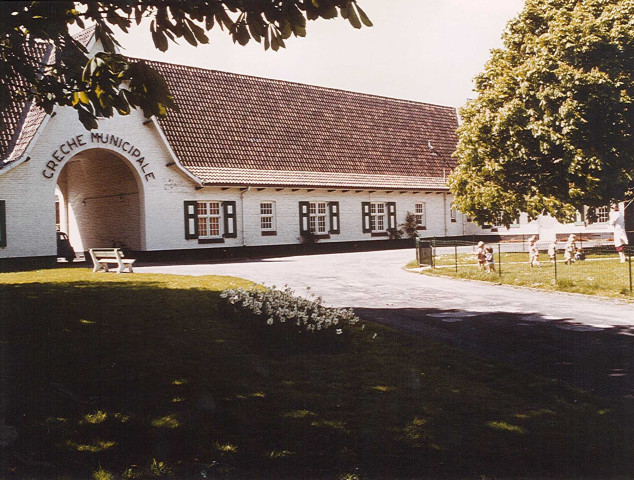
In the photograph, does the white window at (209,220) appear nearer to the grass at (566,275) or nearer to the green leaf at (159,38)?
the grass at (566,275)

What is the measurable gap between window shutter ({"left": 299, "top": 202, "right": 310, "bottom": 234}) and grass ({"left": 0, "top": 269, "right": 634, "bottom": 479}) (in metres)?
25.5

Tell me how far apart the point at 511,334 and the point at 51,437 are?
769 cm

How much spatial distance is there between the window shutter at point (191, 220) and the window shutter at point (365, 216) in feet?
35.9

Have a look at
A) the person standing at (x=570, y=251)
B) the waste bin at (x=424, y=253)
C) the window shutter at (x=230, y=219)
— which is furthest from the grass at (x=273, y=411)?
the window shutter at (x=230, y=219)

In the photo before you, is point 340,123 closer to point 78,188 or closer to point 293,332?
point 78,188

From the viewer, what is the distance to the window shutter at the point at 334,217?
120ft

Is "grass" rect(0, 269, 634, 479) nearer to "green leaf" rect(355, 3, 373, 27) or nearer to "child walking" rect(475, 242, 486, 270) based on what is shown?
"green leaf" rect(355, 3, 373, 27)

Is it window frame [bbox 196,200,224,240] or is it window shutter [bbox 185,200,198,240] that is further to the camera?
window frame [bbox 196,200,224,240]

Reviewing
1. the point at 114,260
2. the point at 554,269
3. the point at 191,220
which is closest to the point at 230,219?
the point at 191,220

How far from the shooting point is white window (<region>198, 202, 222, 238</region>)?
31.6 meters

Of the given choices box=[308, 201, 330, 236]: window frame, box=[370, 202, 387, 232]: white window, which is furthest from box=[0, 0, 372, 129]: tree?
box=[370, 202, 387, 232]: white window

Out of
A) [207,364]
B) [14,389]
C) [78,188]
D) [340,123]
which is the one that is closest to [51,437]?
[14,389]

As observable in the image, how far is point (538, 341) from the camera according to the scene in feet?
33.6

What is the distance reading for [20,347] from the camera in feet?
26.0
